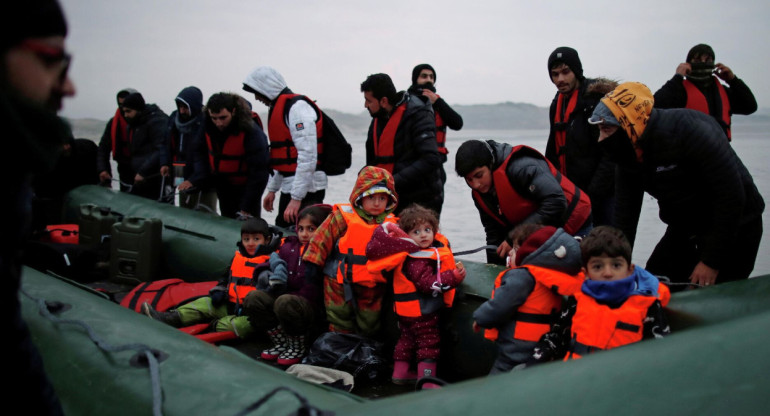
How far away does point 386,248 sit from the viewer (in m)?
2.29

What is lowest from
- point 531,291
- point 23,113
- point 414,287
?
point 414,287

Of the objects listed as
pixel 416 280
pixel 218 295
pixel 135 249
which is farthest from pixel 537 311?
pixel 135 249

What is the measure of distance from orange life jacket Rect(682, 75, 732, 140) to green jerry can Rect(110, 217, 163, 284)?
302 cm

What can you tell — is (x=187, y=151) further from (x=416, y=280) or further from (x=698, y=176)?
(x=698, y=176)

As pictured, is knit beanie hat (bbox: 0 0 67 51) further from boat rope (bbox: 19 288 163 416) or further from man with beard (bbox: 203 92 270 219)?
man with beard (bbox: 203 92 270 219)

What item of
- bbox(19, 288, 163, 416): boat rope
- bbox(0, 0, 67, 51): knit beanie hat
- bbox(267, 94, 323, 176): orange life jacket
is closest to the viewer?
bbox(0, 0, 67, 51): knit beanie hat

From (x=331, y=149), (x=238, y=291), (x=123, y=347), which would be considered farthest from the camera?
(x=331, y=149)

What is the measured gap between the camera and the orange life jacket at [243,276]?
293cm

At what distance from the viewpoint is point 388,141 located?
10.8 ft

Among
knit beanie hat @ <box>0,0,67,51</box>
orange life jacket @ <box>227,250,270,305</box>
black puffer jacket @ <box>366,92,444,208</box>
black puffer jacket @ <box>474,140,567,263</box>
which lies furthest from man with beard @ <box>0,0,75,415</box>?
black puffer jacket @ <box>366,92,444,208</box>

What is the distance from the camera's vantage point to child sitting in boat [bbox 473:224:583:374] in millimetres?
1872

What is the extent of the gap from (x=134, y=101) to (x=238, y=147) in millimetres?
1165

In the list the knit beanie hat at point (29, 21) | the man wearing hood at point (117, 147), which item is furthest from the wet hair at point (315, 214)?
the man wearing hood at point (117, 147)

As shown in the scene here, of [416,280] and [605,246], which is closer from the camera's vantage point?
[605,246]
